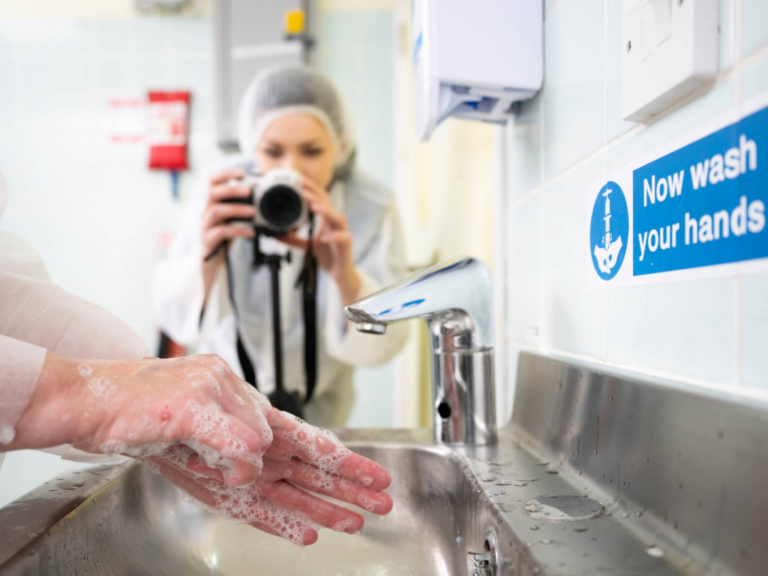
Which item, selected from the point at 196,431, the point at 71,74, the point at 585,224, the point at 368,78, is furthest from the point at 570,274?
the point at 71,74

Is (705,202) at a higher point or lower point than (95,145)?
lower

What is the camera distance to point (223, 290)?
1.07 metres

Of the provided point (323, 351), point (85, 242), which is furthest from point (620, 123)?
point (85, 242)

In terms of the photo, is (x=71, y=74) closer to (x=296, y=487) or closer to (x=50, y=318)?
(x=50, y=318)

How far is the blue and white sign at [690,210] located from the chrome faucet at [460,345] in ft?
0.31

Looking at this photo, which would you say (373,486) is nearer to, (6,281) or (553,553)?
(553,553)

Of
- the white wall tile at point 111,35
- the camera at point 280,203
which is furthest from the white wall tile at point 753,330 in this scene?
the white wall tile at point 111,35

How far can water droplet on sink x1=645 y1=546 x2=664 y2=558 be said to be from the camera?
0.23 metres

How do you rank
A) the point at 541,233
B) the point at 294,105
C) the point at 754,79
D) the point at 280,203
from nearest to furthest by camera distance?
the point at 754,79, the point at 541,233, the point at 280,203, the point at 294,105

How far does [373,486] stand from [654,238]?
0.70 feet

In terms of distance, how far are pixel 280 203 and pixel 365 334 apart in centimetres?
32

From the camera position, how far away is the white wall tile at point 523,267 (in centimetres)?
45

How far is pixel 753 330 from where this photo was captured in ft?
0.68

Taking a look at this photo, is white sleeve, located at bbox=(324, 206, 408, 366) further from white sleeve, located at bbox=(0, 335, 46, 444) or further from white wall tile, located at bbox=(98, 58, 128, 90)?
white wall tile, located at bbox=(98, 58, 128, 90)
